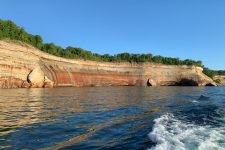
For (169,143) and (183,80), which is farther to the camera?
(183,80)

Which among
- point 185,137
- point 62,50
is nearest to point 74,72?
point 62,50

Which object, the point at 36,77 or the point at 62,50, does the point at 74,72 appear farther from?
the point at 36,77

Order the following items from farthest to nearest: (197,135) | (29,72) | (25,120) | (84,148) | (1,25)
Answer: (1,25), (29,72), (25,120), (197,135), (84,148)

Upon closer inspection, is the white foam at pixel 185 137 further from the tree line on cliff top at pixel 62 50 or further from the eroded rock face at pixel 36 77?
the tree line on cliff top at pixel 62 50

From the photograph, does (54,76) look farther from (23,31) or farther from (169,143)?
(169,143)

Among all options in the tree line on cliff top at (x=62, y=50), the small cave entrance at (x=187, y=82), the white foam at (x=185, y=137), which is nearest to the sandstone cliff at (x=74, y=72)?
the small cave entrance at (x=187, y=82)

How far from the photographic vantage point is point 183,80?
107250mm

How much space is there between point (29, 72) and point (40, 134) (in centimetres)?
5436

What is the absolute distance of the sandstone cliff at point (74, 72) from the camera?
2361 inches

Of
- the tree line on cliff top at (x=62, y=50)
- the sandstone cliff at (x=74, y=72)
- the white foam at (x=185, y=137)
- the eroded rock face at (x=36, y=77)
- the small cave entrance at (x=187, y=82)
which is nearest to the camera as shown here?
→ the white foam at (x=185, y=137)

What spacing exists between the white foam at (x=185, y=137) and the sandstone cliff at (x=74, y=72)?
49.3 metres

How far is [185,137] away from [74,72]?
7030 cm

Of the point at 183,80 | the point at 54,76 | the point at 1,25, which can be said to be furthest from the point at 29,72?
the point at 183,80

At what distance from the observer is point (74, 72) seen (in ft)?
263
